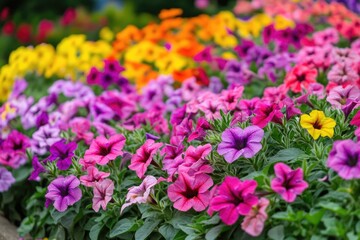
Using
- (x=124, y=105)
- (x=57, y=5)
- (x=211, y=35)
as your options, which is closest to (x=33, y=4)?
(x=57, y=5)

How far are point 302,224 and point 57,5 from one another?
11113mm

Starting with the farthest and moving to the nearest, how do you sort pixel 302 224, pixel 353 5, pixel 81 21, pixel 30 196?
1. pixel 81 21
2. pixel 353 5
3. pixel 30 196
4. pixel 302 224

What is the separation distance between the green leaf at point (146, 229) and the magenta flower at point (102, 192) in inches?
8.7

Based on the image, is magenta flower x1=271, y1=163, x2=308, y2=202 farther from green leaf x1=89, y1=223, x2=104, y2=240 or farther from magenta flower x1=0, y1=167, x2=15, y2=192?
magenta flower x1=0, y1=167, x2=15, y2=192

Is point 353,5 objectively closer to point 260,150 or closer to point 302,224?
point 260,150

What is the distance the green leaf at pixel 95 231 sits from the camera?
2988mm

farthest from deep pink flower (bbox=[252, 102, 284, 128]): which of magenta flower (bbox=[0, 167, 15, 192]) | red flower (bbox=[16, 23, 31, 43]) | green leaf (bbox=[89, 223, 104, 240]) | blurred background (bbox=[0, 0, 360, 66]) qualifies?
red flower (bbox=[16, 23, 31, 43])

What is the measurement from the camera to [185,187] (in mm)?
2678

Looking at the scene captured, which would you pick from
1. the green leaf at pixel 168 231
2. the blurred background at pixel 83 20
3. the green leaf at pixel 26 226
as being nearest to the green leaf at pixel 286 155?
the green leaf at pixel 168 231

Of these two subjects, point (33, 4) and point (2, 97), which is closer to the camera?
point (2, 97)

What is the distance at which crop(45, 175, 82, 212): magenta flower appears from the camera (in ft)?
9.83

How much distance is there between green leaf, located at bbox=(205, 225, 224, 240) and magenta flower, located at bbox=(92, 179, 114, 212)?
0.60m

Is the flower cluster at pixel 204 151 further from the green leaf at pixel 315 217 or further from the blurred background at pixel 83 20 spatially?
the blurred background at pixel 83 20

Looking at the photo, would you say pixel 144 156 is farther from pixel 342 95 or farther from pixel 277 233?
pixel 342 95
